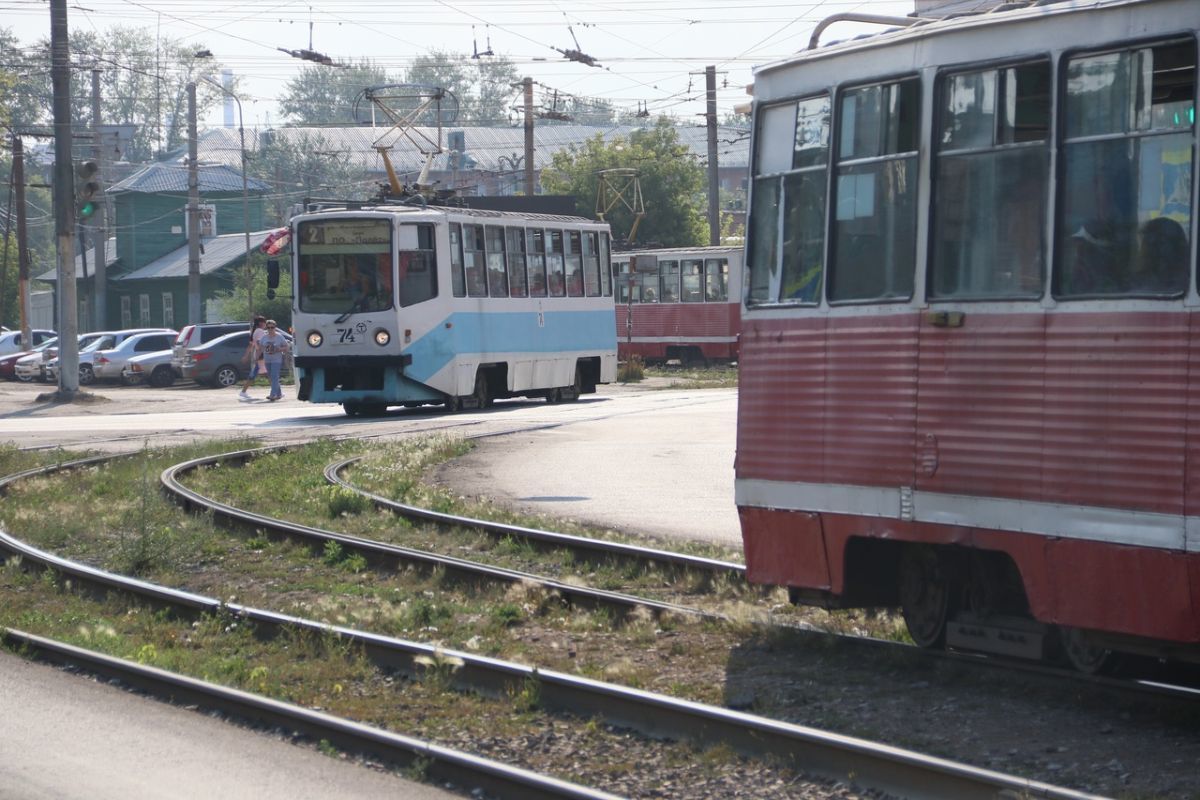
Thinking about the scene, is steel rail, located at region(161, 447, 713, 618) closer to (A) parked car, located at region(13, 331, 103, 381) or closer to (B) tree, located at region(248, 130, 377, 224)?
(A) parked car, located at region(13, 331, 103, 381)

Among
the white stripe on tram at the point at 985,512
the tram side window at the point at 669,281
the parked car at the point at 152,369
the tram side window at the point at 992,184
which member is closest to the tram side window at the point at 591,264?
the parked car at the point at 152,369

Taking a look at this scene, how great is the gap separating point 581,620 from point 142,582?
10.3ft

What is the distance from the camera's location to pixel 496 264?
87.8ft

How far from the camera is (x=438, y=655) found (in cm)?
755

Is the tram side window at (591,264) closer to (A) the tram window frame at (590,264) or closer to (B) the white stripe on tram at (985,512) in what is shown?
(A) the tram window frame at (590,264)

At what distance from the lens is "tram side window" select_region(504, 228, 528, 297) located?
2723cm

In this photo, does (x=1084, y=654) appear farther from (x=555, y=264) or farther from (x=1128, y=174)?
(x=555, y=264)

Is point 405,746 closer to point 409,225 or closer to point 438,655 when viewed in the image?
point 438,655

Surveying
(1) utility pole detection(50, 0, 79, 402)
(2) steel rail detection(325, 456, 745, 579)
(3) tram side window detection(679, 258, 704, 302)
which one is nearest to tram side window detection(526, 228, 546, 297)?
(1) utility pole detection(50, 0, 79, 402)

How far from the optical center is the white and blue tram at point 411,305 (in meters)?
24.7

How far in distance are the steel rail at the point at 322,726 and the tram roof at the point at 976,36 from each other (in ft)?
11.3

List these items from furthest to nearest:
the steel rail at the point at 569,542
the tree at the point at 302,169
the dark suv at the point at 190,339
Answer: the tree at the point at 302,169, the dark suv at the point at 190,339, the steel rail at the point at 569,542

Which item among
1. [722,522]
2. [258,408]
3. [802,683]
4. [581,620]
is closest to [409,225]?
[258,408]

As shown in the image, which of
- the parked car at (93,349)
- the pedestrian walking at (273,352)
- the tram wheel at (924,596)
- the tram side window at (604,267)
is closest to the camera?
the tram wheel at (924,596)
